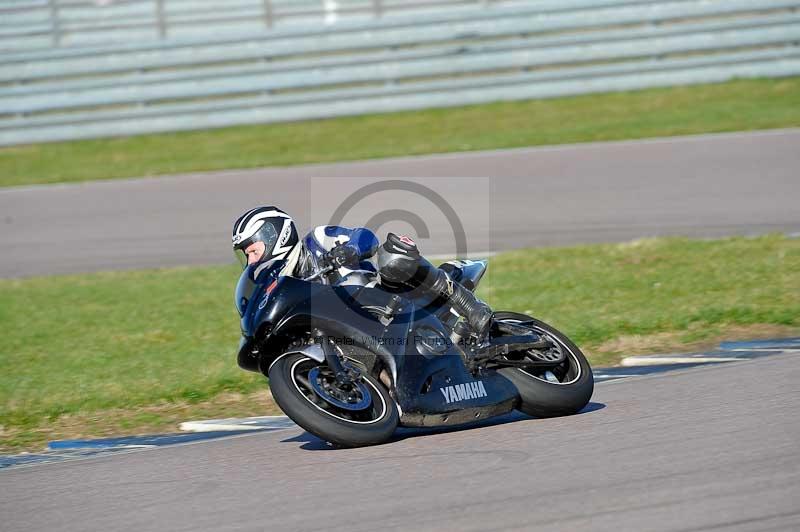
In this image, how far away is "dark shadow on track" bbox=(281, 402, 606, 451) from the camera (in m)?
5.28

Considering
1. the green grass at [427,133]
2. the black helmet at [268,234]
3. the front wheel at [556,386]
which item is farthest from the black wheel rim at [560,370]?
the green grass at [427,133]

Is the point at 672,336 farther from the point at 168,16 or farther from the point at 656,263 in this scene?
the point at 168,16

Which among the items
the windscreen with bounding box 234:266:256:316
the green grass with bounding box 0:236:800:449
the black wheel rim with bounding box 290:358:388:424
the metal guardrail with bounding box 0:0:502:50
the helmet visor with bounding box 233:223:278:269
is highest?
the metal guardrail with bounding box 0:0:502:50

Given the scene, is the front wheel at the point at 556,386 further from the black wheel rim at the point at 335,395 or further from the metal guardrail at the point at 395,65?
the metal guardrail at the point at 395,65

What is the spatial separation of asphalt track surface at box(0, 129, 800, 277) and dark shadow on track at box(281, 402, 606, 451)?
4.66m

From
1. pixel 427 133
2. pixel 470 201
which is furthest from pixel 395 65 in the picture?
pixel 470 201

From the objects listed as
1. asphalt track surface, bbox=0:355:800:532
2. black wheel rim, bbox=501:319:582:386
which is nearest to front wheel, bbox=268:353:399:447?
asphalt track surface, bbox=0:355:800:532

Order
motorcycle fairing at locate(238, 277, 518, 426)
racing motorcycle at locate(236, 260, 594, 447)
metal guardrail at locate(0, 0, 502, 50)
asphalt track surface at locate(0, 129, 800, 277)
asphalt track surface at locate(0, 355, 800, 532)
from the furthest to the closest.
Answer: metal guardrail at locate(0, 0, 502, 50) → asphalt track surface at locate(0, 129, 800, 277) → motorcycle fairing at locate(238, 277, 518, 426) → racing motorcycle at locate(236, 260, 594, 447) → asphalt track surface at locate(0, 355, 800, 532)

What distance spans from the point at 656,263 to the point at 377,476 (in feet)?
16.8

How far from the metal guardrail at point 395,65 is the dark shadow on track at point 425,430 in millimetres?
10797

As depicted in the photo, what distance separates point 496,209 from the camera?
1149 centimetres

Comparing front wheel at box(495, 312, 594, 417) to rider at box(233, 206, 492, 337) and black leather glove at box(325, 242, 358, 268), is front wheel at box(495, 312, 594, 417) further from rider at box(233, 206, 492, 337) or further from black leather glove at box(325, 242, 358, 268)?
black leather glove at box(325, 242, 358, 268)

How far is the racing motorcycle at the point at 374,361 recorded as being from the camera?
4930mm

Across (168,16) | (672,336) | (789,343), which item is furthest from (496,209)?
(168,16)
